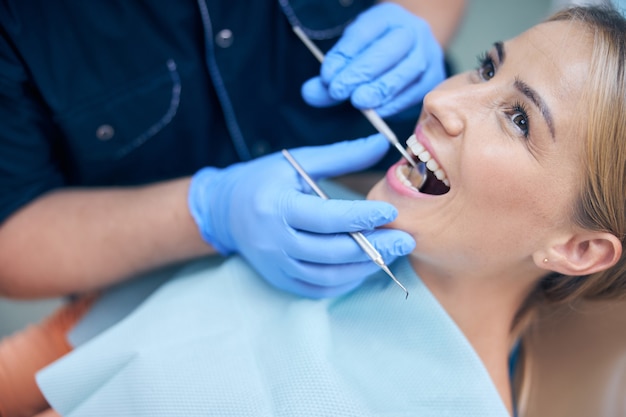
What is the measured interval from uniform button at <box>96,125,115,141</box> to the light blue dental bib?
1.17 feet

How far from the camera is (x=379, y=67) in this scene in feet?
4.09

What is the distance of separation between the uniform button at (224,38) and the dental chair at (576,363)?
87cm

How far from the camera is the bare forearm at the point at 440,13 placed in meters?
1.44

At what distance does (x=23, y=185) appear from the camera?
47.3 inches

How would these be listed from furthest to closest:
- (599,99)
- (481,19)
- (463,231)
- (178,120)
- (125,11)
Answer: (481,19), (178,120), (125,11), (463,231), (599,99)

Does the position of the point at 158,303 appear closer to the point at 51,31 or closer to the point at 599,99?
the point at 51,31

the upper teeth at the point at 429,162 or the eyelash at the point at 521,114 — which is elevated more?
the eyelash at the point at 521,114

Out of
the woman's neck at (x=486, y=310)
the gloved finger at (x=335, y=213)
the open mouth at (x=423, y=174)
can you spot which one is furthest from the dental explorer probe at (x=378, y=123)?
the woman's neck at (x=486, y=310)

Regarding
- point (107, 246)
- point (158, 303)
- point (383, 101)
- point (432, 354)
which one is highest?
point (383, 101)

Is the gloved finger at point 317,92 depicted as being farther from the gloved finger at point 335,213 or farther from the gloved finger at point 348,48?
the gloved finger at point 335,213

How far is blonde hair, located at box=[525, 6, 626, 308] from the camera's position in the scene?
0.94 meters

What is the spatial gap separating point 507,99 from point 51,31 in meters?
0.85

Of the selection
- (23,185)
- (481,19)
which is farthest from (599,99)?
(481,19)

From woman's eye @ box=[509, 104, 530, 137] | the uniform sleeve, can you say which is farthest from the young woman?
the uniform sleeve
